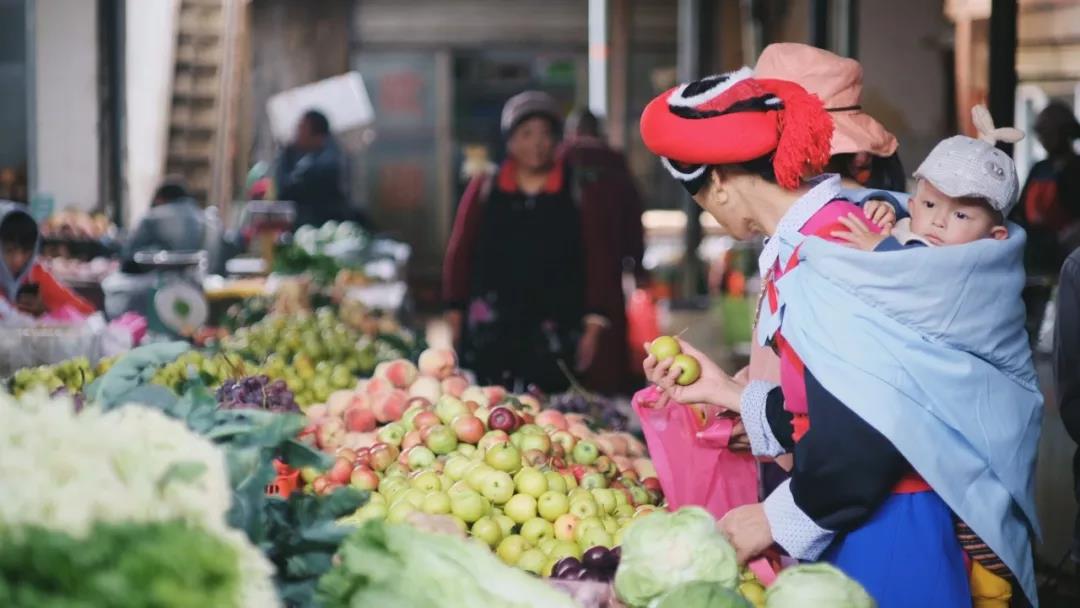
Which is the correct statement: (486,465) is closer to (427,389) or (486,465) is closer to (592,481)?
(592,481)

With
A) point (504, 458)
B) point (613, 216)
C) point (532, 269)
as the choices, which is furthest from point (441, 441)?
point (613, 216)

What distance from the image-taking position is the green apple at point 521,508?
338 centimetres

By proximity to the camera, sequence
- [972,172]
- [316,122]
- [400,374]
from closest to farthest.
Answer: [972,172]
[400,374]
[316,122]

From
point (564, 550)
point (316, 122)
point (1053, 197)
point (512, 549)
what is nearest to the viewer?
point (564, 550)

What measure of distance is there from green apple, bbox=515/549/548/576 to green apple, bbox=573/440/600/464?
0.77 m

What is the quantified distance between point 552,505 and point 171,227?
592 cm

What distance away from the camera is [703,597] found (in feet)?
7.54

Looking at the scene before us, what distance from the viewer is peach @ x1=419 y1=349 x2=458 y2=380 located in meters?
4.87

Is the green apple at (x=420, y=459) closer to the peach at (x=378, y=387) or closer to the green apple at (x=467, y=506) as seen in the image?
the green apple at (x=467, y=506)

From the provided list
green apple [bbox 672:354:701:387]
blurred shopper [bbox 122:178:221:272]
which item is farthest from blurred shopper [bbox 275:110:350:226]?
green apple [bbox 672:354:701:387]

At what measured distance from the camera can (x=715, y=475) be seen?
3.39 metres

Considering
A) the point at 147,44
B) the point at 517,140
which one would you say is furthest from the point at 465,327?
the point at 147,44

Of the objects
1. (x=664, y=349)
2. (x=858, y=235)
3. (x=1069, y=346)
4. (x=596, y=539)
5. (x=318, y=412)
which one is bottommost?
(x=318, y=412)

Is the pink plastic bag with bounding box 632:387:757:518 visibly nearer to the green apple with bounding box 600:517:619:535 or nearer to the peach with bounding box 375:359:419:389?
the green apple with bounding box 600:517:619:535
